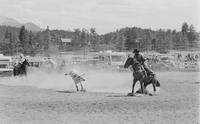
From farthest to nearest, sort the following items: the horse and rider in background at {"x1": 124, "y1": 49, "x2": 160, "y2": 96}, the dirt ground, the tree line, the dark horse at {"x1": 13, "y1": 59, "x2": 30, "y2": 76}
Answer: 1. the tree line
2. the dark horse at {"x1": 13, "y1": 59, "x2": 30, "y2": 76}
3. the horse and rider in background at {"x1": 124, "y1": 49, "x2": 160, "y2": 96}
4. the dirt ground

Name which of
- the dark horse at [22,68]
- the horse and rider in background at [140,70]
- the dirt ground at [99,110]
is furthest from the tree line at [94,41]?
the dirt ground at [99,110]

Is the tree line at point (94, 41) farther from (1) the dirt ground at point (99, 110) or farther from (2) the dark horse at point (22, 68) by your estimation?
(1) the dirt ground at point (99, 110)

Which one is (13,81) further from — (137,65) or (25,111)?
(25,111)

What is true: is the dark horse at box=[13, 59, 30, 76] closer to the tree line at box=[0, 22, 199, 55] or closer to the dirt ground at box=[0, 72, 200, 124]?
the dirt ground at box=[0, 72, 200, 124]

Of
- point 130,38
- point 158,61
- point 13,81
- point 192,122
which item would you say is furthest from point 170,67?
point 130,38

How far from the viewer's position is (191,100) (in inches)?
591

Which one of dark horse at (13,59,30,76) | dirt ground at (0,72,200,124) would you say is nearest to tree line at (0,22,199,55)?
dark horse at (13,59,30,76)

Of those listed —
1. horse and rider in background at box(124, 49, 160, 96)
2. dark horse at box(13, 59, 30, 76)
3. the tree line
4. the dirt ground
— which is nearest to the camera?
the dirt ground

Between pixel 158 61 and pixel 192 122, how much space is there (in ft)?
116

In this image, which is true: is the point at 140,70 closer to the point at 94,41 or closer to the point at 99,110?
the point at 99,110

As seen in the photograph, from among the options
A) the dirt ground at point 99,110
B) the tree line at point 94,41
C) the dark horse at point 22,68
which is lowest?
the dirt ground at point 99,110

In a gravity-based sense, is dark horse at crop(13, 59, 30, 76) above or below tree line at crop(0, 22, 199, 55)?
below

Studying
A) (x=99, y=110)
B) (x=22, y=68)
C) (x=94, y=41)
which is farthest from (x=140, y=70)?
(x=94, y=41)

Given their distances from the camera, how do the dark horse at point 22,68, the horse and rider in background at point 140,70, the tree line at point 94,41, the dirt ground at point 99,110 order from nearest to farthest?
1. the dirt ground at point 99,110
2. the horse and rider in background at point 140,70
3. the dark horse at point 22,68
4. the tree line at point 94,41
